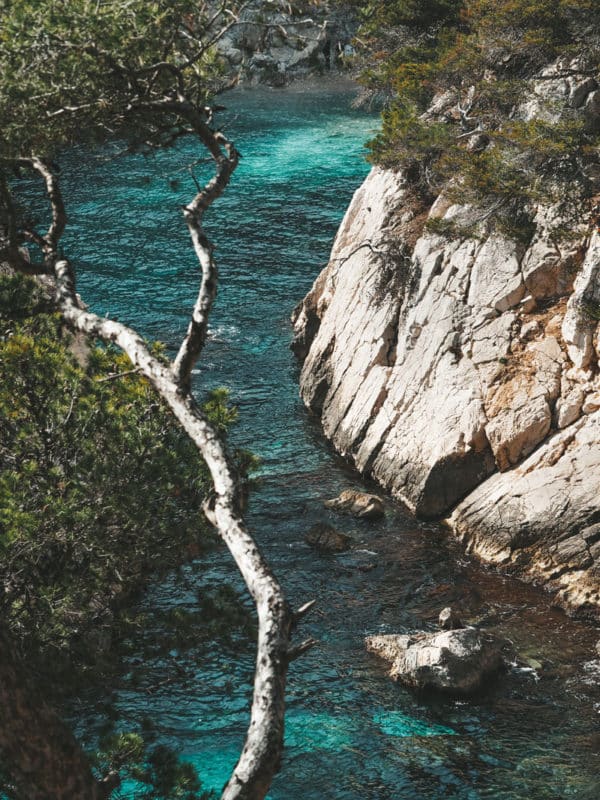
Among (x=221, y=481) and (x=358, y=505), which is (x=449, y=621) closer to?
(x=358, y=505)

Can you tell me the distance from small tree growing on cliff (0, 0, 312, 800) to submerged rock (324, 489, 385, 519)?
963 cm

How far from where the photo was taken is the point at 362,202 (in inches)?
1053

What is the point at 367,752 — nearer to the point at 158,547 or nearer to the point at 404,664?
the point at 404,664

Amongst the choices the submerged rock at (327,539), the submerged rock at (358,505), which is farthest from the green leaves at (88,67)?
the submerged rock at (358,505)

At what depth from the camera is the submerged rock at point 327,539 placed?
18.2m

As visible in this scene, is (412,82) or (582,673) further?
(412,82)

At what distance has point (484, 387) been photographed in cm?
1919

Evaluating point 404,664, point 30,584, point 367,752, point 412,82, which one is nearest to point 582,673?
point 404,664

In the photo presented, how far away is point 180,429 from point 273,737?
5347mm

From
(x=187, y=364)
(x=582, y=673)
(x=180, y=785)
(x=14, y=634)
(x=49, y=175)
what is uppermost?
(x=49, y=175)

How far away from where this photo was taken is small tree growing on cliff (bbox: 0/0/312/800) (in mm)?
6766

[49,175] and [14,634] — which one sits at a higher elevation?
[49,175]

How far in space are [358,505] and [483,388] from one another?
354cm

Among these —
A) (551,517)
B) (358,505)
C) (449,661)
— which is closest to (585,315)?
(551,517)
